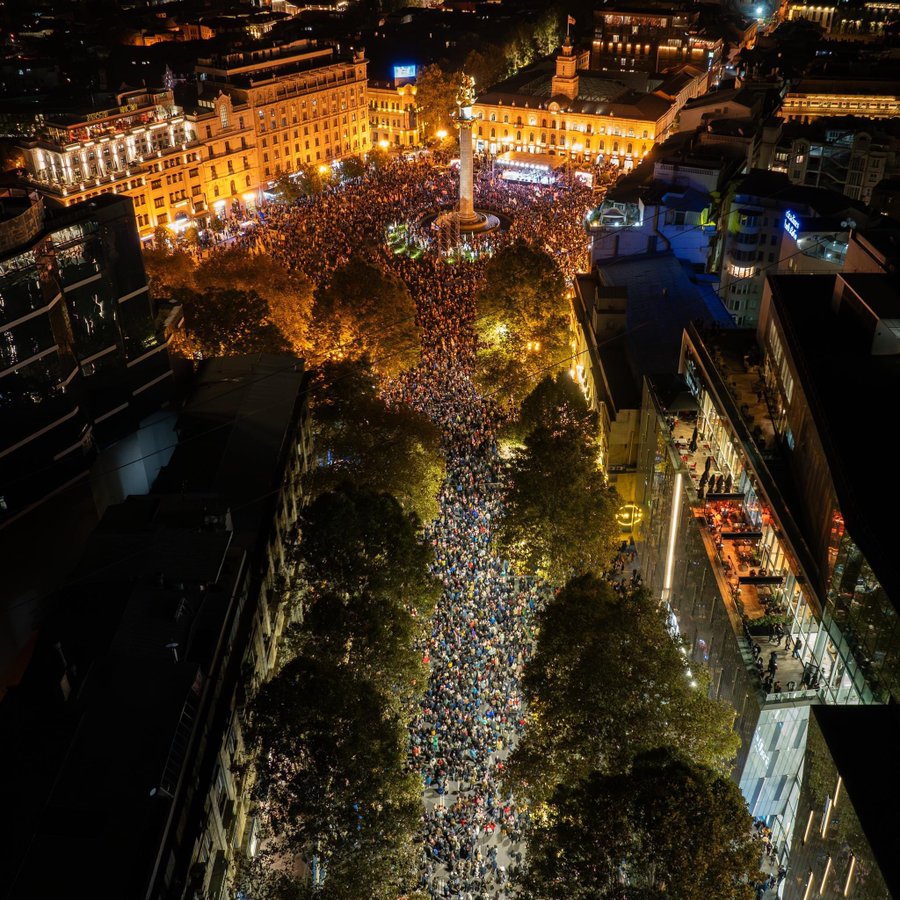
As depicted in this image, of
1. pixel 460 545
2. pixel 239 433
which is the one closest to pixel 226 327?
pixel 239 433

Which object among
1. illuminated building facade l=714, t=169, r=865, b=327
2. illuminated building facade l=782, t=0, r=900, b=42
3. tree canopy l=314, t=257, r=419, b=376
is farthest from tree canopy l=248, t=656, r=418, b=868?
illuminated building facade l=782, t=0, r=900, b=42

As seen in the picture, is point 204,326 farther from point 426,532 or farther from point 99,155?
point 99,155

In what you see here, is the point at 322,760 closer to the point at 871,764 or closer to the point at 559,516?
the point at 871,764

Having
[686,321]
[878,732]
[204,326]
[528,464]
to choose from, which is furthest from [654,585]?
[204,326]

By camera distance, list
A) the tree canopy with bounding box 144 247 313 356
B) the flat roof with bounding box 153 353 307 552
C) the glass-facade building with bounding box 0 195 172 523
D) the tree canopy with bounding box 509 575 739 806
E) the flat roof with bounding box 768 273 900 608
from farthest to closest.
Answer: the tree canopy with bounding box 144 247 313 356 → the flat roof with bounding box 153 353 307 552 → the glass-facade building with bounding box 0 195 172 523 → the tree canopy with bounding box 509 575 739 806 → the flat roof with bounding box 768 273 900 608

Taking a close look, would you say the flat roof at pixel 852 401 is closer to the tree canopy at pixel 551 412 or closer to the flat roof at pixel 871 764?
the flat roof at pixel 871 764

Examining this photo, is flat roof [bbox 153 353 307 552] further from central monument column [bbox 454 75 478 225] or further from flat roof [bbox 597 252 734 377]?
central monument column [bbox 454 75 478 225]
